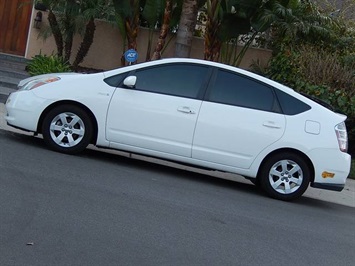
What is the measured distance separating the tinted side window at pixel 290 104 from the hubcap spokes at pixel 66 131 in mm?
2817

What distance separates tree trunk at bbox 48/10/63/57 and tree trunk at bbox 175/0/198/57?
2.91 meters

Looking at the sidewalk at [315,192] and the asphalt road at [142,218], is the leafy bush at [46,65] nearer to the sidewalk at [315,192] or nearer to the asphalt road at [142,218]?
the sidewalk at [315,192]

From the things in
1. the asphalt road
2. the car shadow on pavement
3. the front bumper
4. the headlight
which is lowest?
the asphalt road

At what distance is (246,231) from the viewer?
7.56m

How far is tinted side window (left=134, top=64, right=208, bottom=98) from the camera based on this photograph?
9664mm

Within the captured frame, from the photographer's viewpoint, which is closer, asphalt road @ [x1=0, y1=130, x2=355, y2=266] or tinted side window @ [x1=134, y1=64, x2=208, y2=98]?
asphalt road @ [x1=0, y1=130, x2=355, y2=266]

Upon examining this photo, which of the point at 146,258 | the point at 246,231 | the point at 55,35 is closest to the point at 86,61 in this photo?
the point at 55,35

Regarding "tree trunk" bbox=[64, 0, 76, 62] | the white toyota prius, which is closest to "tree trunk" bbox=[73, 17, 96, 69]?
"tree trunk" bbox=[64, 0, 76, 62]

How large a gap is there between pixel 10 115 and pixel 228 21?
5982 mm

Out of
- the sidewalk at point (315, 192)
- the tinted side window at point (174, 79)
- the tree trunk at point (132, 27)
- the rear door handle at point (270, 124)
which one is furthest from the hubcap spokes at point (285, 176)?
the tree trunk at point (132, 27)

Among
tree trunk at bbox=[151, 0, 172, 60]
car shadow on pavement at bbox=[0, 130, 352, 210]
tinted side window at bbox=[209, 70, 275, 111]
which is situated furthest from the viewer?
tree trunk at bbox=[151, 0, 172, 60]

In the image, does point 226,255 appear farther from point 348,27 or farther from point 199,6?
point 348,27

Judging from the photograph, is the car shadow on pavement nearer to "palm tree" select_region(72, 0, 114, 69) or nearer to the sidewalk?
the sidewalk

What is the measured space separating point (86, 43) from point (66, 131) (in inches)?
260
